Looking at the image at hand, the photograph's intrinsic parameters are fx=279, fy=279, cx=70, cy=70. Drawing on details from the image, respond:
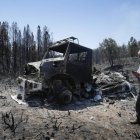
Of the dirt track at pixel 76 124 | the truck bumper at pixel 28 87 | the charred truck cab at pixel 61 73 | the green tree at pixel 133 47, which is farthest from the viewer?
the green tree at pixel 133 47

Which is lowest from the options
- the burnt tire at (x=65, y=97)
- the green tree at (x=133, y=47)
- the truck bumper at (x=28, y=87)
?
the burnt tire at (x=65, y=97)

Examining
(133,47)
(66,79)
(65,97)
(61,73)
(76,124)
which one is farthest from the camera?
(133,47)

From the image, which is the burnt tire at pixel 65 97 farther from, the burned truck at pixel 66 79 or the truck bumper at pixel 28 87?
the truck bumper at pixel 28 87

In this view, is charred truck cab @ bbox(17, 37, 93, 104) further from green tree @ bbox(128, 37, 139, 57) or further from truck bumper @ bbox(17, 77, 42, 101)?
green tree @ bbox(128, 37, 139, 57)

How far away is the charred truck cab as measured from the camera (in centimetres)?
988

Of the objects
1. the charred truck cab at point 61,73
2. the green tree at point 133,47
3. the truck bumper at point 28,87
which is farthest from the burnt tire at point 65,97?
the green tree at point 133,47

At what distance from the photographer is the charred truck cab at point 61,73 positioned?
988 cm

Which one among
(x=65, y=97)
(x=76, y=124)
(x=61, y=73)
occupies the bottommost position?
(x=76, y=124)

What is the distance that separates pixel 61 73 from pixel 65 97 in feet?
2.97

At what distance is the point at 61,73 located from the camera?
33.3ft

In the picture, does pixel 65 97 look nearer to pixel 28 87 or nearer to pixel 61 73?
pixel 61 73

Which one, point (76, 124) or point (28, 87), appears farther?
point (28, 87)

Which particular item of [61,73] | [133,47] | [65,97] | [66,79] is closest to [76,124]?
[65,97]

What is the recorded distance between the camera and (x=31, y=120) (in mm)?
7148
